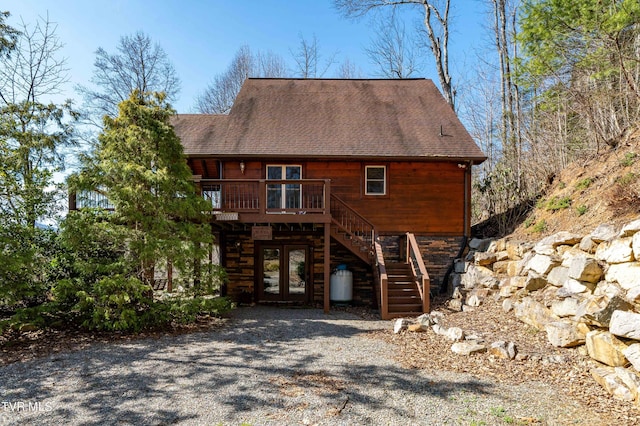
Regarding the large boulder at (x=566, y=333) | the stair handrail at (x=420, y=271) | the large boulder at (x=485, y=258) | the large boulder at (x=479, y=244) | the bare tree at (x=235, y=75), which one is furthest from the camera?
the bare tree at (x=235, y=75)

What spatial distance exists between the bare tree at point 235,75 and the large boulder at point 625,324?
2379cm

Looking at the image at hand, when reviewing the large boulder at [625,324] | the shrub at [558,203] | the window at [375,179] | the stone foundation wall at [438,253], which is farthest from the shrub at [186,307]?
the shrub at [558,203]

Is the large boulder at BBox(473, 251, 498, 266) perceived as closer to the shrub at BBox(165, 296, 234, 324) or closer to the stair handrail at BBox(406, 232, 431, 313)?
the stair handrail at BBox(406, 232, 431, 313)

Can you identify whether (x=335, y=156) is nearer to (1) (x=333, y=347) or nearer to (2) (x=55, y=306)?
(1) (x=333, y=347)

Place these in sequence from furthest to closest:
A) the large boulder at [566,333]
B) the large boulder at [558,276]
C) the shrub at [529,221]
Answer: the shrub at [529,221] → the large boulder at [558,276] → the large boulder at [566,333]

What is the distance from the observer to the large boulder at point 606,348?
460 cm

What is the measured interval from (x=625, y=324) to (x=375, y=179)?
7.31 metres

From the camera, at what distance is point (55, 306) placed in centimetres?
705

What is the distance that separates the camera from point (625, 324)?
463 centimetres

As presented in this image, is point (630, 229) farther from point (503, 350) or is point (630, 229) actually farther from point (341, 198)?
point (341, 198)

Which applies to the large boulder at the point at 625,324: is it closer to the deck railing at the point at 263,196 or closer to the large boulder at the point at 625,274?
the large boulder at the point at 625,274

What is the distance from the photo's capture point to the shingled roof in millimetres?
10711

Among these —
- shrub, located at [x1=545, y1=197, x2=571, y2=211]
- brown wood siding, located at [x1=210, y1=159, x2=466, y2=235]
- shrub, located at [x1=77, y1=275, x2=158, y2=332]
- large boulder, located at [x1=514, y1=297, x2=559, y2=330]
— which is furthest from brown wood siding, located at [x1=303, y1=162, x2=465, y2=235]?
shrub, located at [x1=77, y1=275, x2=158, y2=332]

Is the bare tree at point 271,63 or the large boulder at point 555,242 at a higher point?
the bare tree at point 271,63
